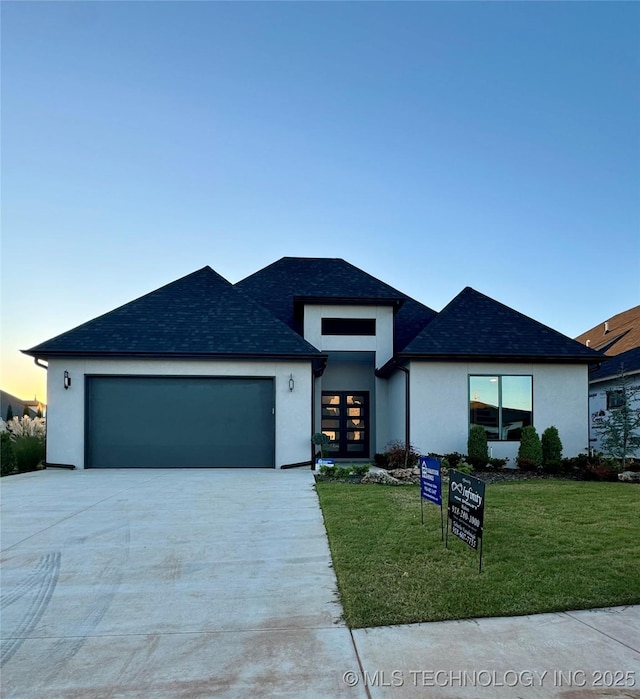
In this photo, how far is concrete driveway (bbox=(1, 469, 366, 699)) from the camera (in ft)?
9.86

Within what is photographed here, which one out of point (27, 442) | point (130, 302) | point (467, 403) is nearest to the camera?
point (27, 442)

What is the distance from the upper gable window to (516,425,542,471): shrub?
5778mm

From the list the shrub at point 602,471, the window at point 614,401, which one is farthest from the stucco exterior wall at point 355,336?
the window at point 614,401

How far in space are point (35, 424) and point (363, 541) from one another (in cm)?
1353

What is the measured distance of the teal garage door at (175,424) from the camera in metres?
13.4

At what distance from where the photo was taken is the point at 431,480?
637 cm

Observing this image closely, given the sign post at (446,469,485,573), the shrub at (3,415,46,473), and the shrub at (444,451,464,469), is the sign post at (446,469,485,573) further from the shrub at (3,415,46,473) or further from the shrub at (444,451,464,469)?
the shrub at (3,415,46,473)

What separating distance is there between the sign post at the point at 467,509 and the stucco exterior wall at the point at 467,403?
26.8 feet

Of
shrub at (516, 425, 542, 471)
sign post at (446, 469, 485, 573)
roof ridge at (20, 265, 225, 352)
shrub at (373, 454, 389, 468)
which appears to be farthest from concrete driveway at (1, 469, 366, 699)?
shrub at (516, 425, 542, 471)

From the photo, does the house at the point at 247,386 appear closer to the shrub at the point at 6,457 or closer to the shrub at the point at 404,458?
the shrub at the point at 404,458

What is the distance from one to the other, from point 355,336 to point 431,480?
1038 cm

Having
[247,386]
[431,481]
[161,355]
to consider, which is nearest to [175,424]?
[161,355]

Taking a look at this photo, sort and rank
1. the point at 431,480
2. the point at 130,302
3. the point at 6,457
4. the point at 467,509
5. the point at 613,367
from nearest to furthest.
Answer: the point at 467,509
the point at 431,480
the point at 6,457
the point at 130,302
the point at 613,367

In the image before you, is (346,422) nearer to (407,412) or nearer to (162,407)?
(407,412)
